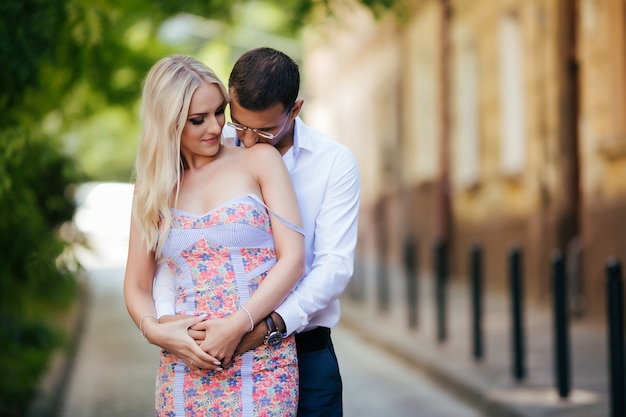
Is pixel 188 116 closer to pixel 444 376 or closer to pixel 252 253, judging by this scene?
pixel 252 253

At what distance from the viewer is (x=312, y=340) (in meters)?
3.57

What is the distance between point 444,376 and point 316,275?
21.8ft

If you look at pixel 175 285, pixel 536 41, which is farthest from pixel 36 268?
pixel 536 41

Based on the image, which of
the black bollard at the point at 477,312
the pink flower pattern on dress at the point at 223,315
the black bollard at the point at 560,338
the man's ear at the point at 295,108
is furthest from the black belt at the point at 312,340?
the black bollard at the point at 477,312

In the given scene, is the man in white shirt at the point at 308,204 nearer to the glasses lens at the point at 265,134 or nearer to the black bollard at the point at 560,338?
the glasses lens at the point at 265,134

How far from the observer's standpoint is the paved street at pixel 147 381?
8.80 metres

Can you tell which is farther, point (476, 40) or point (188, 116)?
point (476, 40)

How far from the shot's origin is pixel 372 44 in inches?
1176

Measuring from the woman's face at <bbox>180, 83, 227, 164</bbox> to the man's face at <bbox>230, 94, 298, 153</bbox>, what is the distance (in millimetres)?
52

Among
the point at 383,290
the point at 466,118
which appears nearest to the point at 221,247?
the point at 383,290

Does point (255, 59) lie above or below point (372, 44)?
below

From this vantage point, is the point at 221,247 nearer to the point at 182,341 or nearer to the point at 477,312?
the point at 182,341

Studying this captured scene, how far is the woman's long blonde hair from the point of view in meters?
3.21

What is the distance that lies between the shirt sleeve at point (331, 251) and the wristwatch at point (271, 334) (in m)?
0.03
